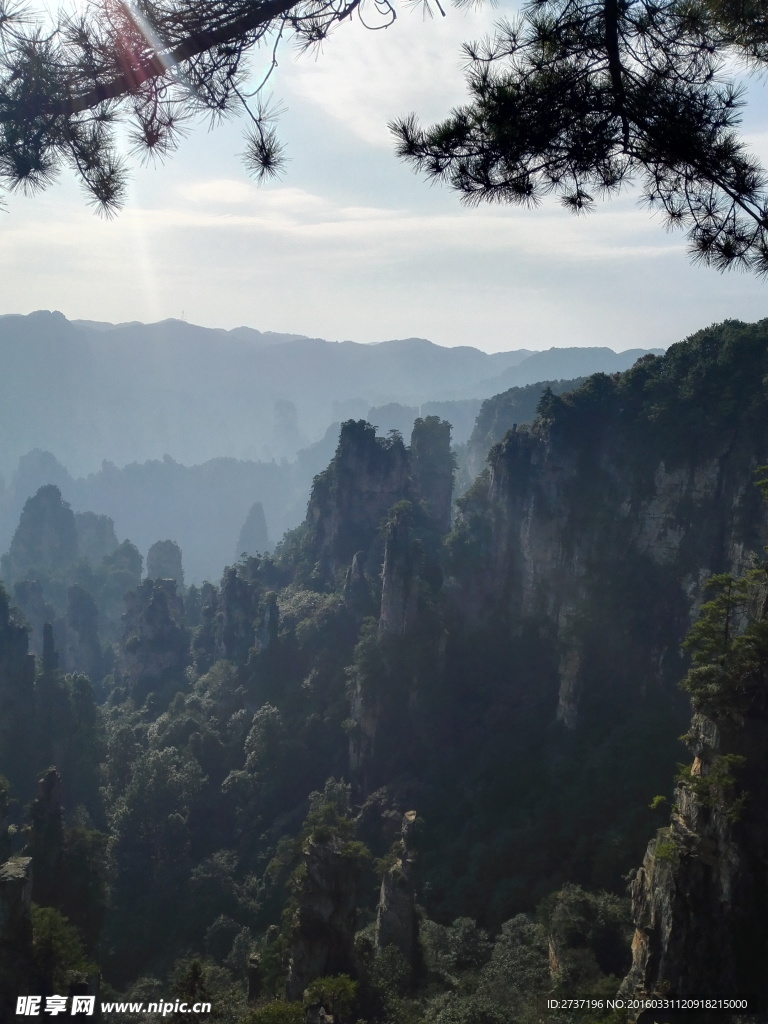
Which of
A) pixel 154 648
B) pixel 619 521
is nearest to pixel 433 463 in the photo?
pixel 619 521

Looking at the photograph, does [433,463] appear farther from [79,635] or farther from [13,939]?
[13,939]

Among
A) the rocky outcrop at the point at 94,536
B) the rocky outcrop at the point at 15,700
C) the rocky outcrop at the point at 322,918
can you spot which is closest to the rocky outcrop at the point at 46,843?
the rocky outcrop at the point at 322,918

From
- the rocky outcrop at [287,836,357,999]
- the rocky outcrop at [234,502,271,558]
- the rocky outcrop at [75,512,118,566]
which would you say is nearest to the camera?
the rocky outcrop at [287,836,357,999]

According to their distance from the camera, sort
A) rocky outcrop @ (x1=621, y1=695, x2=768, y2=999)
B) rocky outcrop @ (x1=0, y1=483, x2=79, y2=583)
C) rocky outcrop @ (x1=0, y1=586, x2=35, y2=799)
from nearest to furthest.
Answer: rocky outcrop @ (x1=621, y1=695, x2=768, y2=999), rocky outcrop @ (x1=0, y1=586, x2=35, y2=799), rocky outcrop @ (x1=0, y1=483, x2=79, y2=583)

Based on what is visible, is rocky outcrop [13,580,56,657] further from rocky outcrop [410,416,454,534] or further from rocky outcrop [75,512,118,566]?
rocky outcrop [410,416,454,534]

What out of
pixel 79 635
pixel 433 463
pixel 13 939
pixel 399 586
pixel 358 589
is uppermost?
pixel 433 463

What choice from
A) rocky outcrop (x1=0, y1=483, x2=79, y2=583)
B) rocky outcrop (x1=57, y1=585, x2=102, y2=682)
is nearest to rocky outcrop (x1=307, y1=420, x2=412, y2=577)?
rocky outcrop (x1=57, y1=585, x2=102, y2=682)
